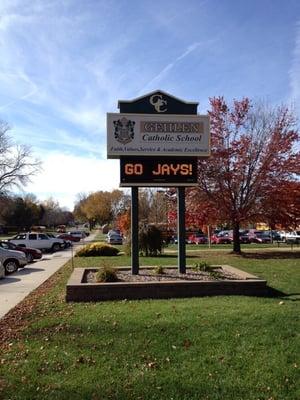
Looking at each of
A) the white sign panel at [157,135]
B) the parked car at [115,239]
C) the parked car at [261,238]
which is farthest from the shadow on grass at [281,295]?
the parked car at [261,238]

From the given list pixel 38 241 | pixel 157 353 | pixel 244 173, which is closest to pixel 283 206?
pixel 244 173

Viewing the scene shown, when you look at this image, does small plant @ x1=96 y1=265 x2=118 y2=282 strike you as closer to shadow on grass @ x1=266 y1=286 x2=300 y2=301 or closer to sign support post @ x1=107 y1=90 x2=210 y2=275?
sign support post @ x1=107 y1=90 x2=210 y2=275

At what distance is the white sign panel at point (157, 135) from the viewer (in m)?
15.1

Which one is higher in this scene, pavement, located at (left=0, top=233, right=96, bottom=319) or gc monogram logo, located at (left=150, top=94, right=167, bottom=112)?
gc monogram logo, located at (left=150, top=94, right=167, bottom=112)

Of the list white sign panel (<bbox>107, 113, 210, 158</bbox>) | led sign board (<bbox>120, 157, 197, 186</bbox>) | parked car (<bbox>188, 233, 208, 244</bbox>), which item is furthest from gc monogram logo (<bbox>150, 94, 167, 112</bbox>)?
parked car (<bbox>188, 233, 208, 244</bbox>)

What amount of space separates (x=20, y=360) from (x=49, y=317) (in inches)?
113

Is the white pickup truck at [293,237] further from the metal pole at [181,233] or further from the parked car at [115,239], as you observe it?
the metal pole at [181,233]

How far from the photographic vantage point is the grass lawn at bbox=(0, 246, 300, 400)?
5781 millimetres

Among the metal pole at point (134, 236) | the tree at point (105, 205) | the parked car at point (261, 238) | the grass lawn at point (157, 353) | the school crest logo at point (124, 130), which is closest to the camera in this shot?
the grass lawn at point (157, 353)

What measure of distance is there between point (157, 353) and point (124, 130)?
9.14 m

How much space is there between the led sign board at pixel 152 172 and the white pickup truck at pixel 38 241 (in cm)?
2950

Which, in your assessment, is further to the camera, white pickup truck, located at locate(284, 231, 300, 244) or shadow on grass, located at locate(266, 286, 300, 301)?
white pickup truck, located at locate(284, 231, 300, 244)

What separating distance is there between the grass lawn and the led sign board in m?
5.13

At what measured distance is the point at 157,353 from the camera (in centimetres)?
704
